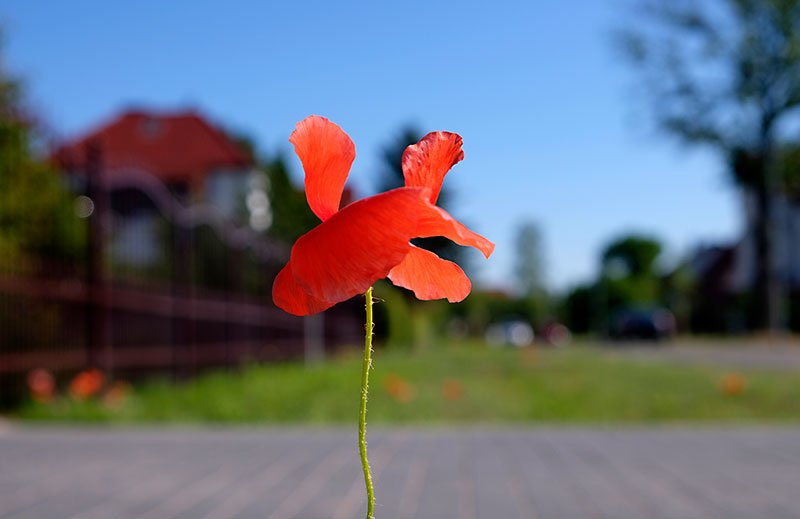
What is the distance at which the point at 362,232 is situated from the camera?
591 millimetres

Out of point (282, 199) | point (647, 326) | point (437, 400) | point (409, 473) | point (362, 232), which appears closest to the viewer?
point (362, 232)

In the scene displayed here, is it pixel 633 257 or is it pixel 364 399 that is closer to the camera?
pixel 364 399

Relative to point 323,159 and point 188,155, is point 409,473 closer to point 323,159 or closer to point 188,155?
point 323,159

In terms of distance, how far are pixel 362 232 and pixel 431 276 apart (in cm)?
14

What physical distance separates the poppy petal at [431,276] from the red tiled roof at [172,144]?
42003 millimetres

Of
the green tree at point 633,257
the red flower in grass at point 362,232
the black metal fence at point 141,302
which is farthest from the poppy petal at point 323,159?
the green tree at point 633,257

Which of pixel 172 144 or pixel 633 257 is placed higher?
pixel 172 144

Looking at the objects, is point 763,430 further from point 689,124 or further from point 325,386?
point 689,124

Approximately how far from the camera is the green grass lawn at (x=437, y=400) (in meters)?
7.20

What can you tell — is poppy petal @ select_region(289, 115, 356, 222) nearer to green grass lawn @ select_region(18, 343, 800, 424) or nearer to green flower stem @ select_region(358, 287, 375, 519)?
green flower stem @ select_region(358, 287, 375, 519)

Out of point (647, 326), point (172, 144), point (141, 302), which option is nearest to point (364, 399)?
point (141, 302)

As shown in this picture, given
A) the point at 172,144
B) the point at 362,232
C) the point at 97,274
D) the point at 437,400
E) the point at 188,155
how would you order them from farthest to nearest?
the point at 172,144 < the point at 188,155 < the point at 437,400 < the point at 97,274 < the point at 362,232

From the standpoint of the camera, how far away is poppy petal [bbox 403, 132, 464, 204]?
67cm

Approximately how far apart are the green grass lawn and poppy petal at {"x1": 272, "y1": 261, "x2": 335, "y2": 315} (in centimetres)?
644
